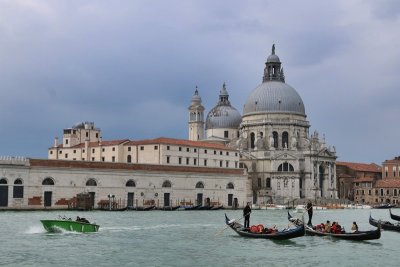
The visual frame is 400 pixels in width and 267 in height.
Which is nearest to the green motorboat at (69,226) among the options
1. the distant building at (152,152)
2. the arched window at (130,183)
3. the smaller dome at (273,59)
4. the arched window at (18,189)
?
the arched window at (18,189)

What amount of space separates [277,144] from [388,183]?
19145 mm

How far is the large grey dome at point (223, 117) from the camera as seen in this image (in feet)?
350

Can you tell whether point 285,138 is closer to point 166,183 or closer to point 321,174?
point 321,174

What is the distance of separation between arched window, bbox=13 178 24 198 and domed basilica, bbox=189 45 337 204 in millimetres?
38179

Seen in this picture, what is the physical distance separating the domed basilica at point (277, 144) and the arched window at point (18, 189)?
1503 inches

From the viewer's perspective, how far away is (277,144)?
95.9 metres

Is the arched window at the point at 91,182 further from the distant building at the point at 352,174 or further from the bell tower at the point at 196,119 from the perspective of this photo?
the distant building at the point at 352,174

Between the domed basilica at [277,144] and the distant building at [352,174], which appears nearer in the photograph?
the domed basilica at [277,144]

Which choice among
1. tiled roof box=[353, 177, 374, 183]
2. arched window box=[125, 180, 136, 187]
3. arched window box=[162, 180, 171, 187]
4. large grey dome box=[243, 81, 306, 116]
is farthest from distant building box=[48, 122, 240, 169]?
tiled roof box=[353, 177, 374, 183]

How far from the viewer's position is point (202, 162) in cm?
7906

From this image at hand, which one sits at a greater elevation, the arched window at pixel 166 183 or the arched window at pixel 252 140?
the arched window at pixel 252 140

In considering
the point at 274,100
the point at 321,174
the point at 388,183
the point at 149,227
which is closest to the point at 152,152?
the point at 274,100

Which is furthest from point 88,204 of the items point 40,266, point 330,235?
A: point 40,266

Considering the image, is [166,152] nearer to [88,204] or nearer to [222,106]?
[88,204]
